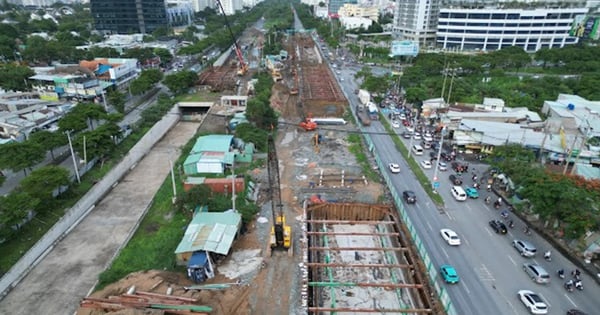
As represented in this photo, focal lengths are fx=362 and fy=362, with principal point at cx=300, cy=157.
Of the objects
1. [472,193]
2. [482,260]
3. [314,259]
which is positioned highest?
[472,193]

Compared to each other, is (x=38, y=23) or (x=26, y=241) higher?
(x=38, y=23)

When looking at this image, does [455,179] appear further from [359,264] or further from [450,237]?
[359,264]

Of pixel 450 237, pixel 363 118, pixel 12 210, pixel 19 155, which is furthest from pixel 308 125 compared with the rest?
pixel 12 210

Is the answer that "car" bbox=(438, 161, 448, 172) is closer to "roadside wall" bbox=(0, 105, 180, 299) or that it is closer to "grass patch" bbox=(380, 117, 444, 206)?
"grass patch" bbox=(380, 117, 444, 206)

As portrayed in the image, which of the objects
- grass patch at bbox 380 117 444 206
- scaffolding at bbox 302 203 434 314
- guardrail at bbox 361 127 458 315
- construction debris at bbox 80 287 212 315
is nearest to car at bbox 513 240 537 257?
guardrail at bbox 361 127 458 315

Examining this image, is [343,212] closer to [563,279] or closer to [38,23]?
[563,279]

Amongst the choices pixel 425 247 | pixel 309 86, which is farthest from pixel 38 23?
pixel 425 247

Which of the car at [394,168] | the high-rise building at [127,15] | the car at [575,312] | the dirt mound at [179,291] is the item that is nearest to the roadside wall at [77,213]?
the dirt mound at [179,291]

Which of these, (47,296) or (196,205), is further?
(196,205)
